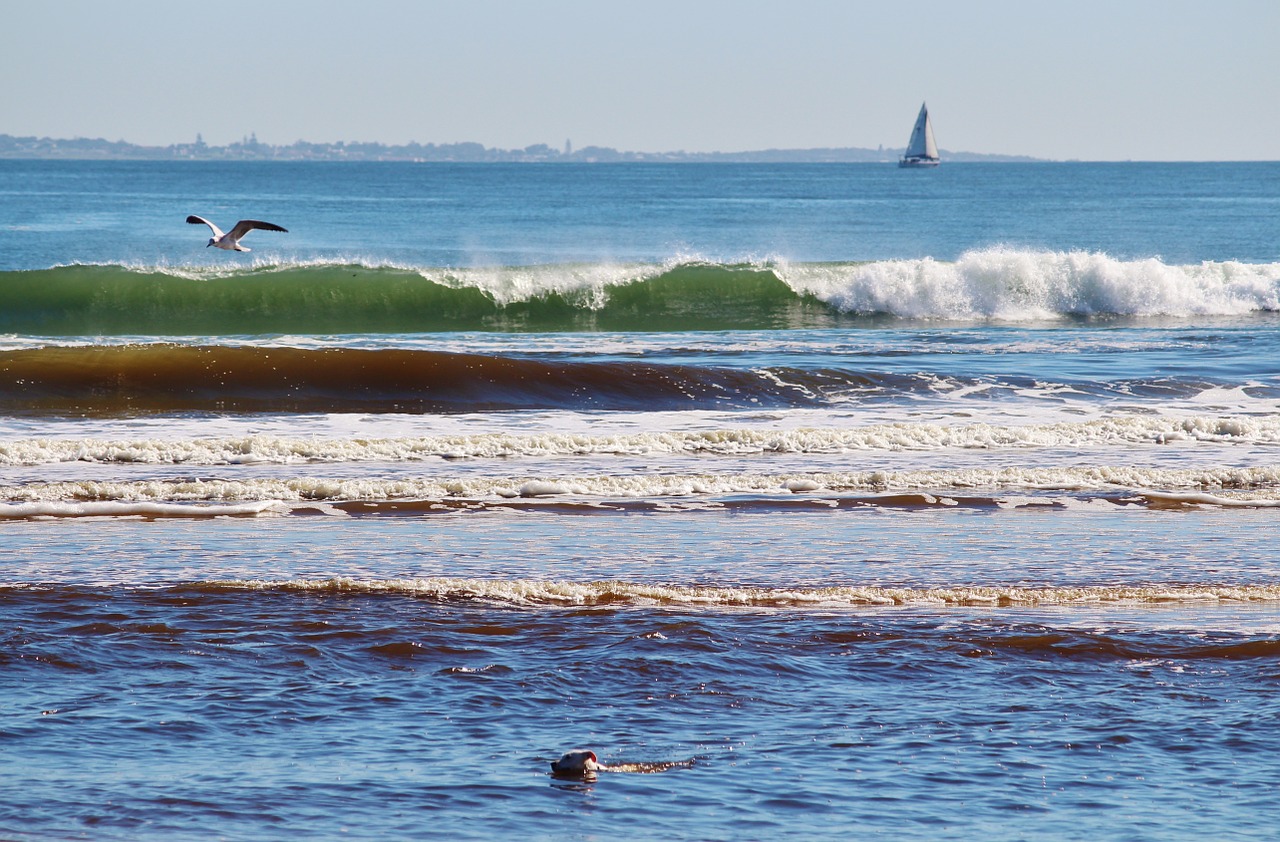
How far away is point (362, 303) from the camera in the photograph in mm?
28531

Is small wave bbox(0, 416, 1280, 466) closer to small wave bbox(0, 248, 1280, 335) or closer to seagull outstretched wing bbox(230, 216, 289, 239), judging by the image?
seagull outstretched wing bbox(230, 216, 289, 239)

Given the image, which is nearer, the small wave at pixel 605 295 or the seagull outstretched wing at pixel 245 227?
the seagull outstretched wing at pixel 245 227

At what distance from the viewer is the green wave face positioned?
27.1 m

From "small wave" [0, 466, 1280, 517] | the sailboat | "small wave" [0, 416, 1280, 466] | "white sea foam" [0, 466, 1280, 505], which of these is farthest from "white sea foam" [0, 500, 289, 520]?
the sailboat

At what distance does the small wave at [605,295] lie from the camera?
27.5m

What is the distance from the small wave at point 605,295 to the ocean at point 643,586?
5630 mm

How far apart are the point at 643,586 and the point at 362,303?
72.1 ft

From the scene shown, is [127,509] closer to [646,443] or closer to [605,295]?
[646,443]

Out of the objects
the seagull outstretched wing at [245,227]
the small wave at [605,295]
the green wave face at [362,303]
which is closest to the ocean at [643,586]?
the seagull outstretched wing at [245,227]

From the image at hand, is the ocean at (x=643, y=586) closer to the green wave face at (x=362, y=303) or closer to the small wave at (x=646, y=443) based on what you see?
the small wave at (x=646, y=443)

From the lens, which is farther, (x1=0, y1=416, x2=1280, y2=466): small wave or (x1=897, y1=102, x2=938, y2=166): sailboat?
(x1=897, y1=102, x2=938, y2=166): sailboat

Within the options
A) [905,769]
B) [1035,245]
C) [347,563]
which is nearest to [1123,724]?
[905,769]

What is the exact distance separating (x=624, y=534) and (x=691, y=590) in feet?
5.59

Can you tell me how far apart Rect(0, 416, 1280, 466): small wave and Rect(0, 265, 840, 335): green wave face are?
13.8 metres
